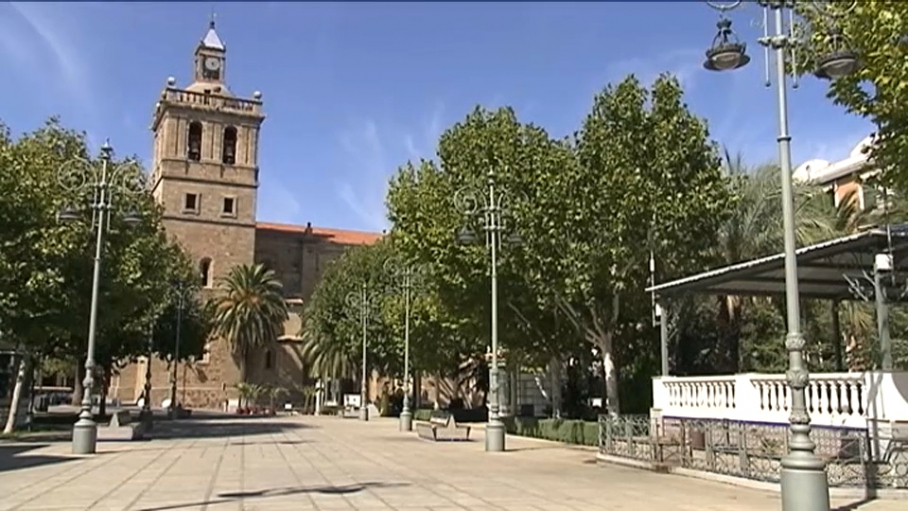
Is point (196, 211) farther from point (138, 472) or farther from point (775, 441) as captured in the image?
point (775, 441)

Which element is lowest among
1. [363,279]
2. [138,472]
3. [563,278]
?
[138,472]

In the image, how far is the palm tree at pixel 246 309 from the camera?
71438mm

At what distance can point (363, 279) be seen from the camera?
57.8 m

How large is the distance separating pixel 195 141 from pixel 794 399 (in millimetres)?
73013

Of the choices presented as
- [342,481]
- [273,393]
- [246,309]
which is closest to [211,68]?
[246,309]

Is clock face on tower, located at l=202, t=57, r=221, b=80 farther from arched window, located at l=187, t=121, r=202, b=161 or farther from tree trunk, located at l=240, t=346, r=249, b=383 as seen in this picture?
tree trunk, located at l=240, t=346, r=249, b=383

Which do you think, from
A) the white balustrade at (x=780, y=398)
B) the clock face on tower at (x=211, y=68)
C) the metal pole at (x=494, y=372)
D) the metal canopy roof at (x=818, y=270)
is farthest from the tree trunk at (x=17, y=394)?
the clock face on tower at (x=211, y=68)

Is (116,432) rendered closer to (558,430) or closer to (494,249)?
(494,249)

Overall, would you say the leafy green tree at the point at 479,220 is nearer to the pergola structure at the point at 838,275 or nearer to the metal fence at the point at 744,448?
the pergola structure at the point at 838,275

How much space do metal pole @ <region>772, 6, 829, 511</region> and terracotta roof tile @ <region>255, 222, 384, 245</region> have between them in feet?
260

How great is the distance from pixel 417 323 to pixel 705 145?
785 inches

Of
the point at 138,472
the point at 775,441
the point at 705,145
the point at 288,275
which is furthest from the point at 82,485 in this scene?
the point at 288,275

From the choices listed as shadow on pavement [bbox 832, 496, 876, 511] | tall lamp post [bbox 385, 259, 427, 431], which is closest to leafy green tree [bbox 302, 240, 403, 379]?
tall lamp post [bbox 385, 259, 427, 431]

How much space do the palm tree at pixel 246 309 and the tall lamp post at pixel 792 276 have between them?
62.6 m
